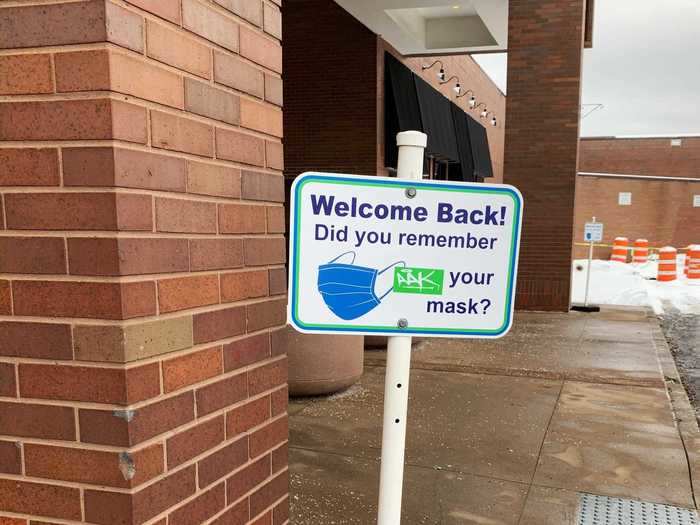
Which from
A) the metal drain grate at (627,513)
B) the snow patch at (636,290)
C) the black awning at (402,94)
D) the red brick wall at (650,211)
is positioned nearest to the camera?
the metal drain grate at (627,513)

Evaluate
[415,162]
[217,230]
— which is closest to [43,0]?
[217,230]

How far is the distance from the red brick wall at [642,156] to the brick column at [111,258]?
39.5 m

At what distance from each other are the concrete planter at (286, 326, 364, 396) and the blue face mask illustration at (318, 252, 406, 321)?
11.4 ft

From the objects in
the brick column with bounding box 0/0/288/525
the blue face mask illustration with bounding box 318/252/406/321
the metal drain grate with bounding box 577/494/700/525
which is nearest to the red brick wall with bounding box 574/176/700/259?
the metal drain grate with bounding box 577/494/700/525

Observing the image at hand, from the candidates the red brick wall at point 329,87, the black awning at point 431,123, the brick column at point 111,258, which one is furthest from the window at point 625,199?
the brick column at point 111,258

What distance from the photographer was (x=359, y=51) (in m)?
11.0

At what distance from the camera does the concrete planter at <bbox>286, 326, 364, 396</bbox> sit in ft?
17.6

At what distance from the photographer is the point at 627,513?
3.46m

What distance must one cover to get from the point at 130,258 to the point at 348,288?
0.64 meters

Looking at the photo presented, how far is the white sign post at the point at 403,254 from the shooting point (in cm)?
182

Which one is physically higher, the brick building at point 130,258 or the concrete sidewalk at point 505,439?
the brick building at point 130,258

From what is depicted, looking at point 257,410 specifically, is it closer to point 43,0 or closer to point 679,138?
point 43,0

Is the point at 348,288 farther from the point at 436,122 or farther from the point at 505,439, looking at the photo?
the point at 436,122

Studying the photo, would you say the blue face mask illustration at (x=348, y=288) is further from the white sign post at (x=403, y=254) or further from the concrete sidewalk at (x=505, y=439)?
the concrete sidewalk at (x=505, y=439)
